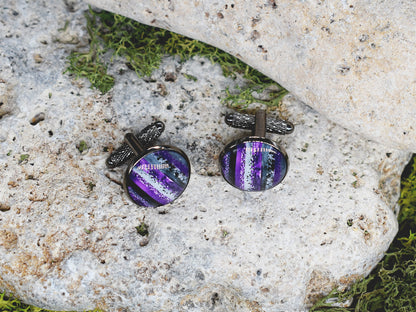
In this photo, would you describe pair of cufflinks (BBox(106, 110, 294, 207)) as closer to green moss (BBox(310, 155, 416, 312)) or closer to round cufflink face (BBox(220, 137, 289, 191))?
round cufflink face (BBox(220, 137, 289, 191))

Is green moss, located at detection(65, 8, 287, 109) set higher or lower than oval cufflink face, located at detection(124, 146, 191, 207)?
higher

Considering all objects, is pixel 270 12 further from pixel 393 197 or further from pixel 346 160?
pixel 393 197

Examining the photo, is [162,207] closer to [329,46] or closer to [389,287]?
[329,46]

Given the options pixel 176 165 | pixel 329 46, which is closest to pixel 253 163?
pixel 176 165

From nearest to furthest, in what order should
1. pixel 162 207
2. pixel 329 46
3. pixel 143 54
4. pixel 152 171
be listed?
pixel 329 46 → pixel 152 171 → pixel 162 207 → pixel 143 54

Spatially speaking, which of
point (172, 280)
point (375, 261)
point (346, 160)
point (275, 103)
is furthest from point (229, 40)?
point (375, 261)

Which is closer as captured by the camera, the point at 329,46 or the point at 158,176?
the point at 329,46

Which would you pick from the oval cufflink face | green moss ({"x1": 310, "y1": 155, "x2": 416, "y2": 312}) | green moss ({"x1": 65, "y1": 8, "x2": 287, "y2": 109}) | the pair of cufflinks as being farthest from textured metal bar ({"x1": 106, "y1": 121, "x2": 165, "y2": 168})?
green moss ({"x1": 310, "y1": 155, "x2": 416, "y2": 312})

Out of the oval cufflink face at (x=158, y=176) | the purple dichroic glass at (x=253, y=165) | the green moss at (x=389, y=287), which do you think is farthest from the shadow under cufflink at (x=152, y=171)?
the green moss at (x=389, y=287)
